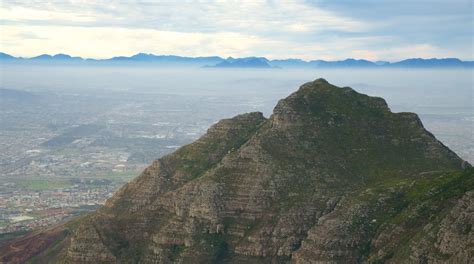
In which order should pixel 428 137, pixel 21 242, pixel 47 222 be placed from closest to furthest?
1. pixel 428 137
2. pixel 21 242
3. pixel 47 222

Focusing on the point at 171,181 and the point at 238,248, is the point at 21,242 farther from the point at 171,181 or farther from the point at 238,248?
the point at 238,248

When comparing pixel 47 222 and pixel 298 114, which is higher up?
pixel 298 114

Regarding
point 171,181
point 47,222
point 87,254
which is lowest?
point 47,222

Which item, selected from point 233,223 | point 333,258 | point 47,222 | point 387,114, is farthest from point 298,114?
point 47,222

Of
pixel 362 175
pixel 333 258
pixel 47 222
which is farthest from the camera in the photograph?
pixel 47 222

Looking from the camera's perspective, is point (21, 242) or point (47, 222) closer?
point (21, 242)

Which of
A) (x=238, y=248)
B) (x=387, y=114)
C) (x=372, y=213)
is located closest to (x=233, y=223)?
(x=238, y=248)
